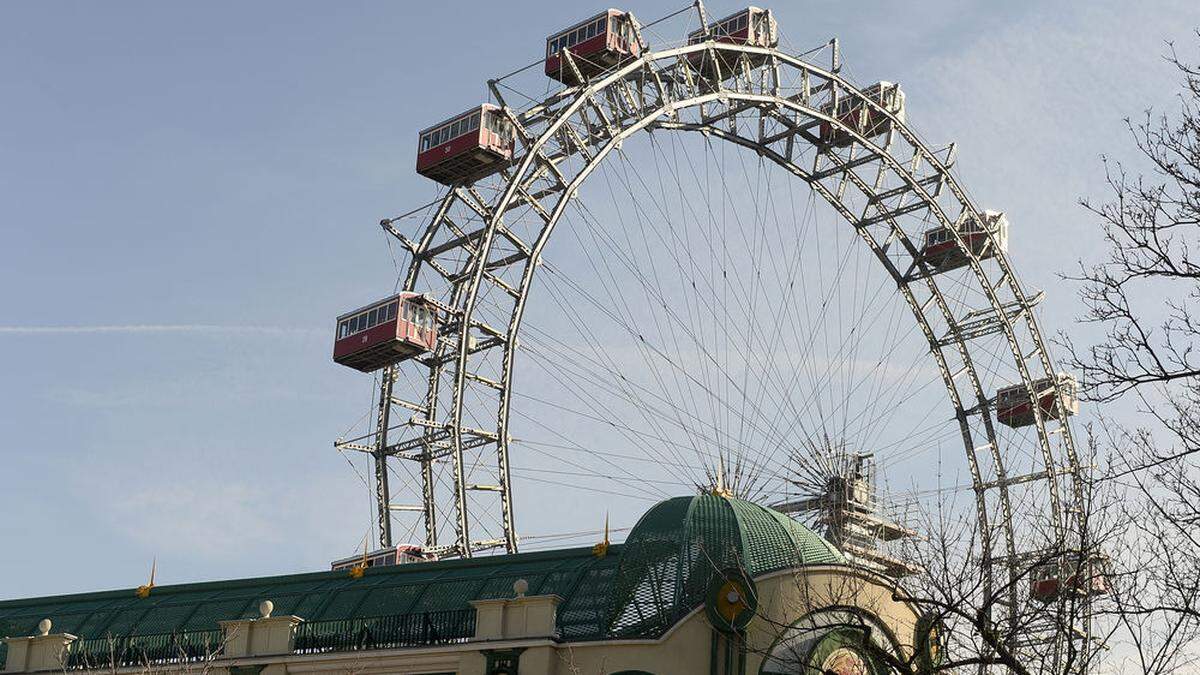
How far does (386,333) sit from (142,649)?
18.5 meters

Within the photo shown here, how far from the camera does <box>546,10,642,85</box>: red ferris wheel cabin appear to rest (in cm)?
6181

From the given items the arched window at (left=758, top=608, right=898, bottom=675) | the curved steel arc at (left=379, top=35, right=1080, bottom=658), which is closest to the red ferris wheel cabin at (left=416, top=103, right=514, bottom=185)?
the curved steel arc at (left=379, top=35, right=1080, bottom=658)

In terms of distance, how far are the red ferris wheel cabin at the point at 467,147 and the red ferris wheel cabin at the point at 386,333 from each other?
4.98 metres

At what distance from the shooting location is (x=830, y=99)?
70625mm

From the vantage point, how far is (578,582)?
3956cm

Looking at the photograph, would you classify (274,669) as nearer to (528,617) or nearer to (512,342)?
(528,617)

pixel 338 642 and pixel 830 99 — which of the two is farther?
Result: pixel 830 99

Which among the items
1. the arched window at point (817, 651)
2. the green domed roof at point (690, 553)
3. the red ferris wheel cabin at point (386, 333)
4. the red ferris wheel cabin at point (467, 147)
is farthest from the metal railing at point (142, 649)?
the red ferris wheel cabin at point (467, 147)

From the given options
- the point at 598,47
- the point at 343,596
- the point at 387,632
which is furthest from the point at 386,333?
the point at 387,632

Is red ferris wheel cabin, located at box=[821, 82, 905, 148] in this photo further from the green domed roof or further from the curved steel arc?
the green domed roof

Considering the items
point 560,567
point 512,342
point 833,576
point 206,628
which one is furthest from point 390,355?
point 833,576

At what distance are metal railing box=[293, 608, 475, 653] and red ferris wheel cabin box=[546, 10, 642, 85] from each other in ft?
89.4

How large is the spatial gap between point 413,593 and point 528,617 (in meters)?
4.87

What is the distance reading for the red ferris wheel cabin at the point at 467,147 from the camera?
60500mm
